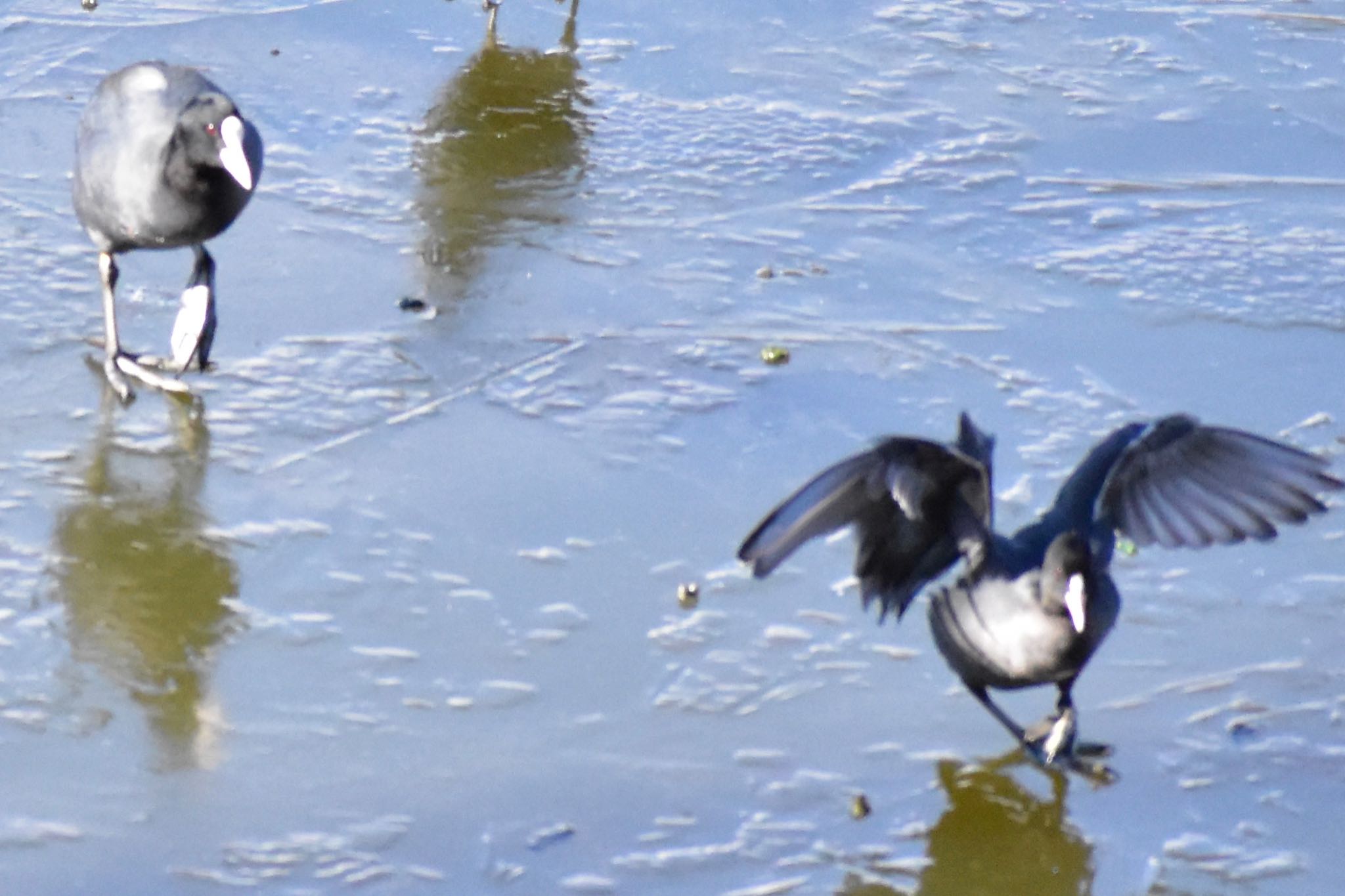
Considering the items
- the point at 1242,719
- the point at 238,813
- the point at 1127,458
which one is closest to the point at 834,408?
the point at 1127,458

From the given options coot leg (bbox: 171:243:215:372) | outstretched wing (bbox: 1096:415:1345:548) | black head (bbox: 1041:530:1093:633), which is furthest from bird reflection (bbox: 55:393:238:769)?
outstretched wing (bbox: 1096:415:1345:548)

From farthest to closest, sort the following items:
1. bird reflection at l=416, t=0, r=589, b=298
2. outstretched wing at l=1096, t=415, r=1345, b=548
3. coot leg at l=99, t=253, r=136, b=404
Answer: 1. bird reflection at l=416, t=0, r=589, b=298
2. coot leg at l=99, t=253, r=136, b=404
3. outstretched wing at l=1096, t=415, r=1345, b=548

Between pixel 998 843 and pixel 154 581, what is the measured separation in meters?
1.70

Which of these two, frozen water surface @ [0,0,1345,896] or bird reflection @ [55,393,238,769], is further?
bird reflection @ [55,393,238,769]

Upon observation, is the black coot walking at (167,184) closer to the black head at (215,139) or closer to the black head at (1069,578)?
the black head at (215,139)

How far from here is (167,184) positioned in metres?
4.68

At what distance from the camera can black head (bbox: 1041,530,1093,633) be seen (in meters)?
3.39

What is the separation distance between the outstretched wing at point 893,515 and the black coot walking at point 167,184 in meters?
1.81

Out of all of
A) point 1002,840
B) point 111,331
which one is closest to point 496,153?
point 111,331

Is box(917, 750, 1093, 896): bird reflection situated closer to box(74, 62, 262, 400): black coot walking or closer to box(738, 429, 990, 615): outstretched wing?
box(738, 429, 990, 615): outstretched wing

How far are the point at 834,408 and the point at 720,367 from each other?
32cm

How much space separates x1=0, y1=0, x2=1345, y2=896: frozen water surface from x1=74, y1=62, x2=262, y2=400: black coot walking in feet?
0.35

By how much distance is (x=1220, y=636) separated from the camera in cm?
391

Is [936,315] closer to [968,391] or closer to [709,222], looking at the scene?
[968,391]
